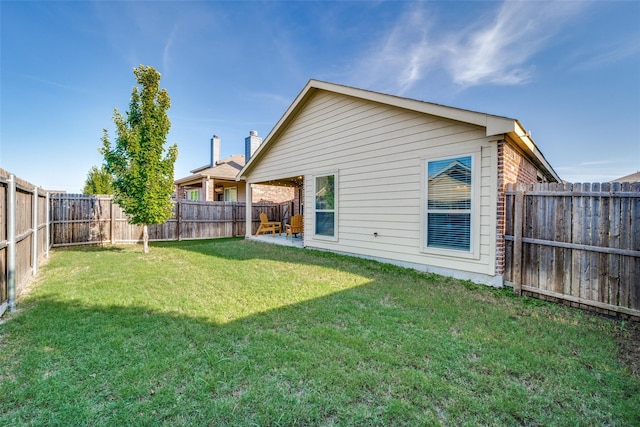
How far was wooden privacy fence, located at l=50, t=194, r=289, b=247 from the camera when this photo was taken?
10.1 metres

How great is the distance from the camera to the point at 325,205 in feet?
29.0

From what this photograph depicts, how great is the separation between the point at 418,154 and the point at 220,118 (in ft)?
50.2

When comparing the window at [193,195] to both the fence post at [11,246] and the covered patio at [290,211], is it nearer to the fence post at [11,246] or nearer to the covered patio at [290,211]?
the covered patio at [290,211]

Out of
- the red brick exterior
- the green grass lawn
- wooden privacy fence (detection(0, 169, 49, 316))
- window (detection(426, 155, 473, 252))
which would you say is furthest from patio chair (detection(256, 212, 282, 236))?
the red brick exterior

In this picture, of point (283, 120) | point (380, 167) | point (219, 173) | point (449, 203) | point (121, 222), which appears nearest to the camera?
point (449, 203)

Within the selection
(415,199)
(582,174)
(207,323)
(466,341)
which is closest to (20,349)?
(207,323)

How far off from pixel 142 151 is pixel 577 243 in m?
10.9

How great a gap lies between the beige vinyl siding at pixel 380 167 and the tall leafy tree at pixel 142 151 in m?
4.42

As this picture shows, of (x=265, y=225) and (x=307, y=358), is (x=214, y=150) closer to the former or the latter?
(x=265, y=225)

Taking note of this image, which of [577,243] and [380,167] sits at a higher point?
[380,167]

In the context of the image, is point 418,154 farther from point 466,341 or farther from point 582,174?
point 582,174

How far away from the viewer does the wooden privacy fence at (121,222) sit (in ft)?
33.1

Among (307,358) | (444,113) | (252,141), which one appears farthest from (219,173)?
(307,358)

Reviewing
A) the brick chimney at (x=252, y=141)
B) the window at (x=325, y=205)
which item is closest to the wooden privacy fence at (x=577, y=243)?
the window at (x=325, y=205)
